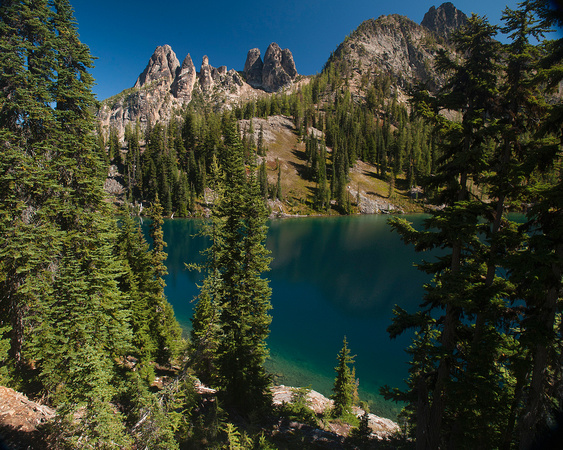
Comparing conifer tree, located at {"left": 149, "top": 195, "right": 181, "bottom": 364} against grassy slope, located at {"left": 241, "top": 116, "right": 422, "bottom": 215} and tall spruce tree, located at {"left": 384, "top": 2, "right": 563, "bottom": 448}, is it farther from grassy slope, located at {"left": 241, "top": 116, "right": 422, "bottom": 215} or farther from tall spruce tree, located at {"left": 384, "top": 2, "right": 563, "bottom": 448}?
grassy slope, located at {"left": 241, "top": 116, "right": 422, "bottom": 215}

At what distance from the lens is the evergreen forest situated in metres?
6.96

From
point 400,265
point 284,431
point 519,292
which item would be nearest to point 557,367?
point 519,292

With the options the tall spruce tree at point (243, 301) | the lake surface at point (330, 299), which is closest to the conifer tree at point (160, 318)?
the lake surface at point (330, 299)

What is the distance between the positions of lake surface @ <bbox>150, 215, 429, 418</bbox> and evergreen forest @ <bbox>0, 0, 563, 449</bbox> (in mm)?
5672

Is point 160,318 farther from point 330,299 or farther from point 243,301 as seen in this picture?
point 330,299

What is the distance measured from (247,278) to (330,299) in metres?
26.9

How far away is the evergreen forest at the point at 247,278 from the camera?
696 cm

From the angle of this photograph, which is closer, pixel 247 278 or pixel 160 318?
pixel 247 278

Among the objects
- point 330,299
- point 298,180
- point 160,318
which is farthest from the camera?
point 298,180

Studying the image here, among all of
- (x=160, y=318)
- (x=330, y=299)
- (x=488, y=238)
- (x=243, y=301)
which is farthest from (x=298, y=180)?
(x=488, y=238)

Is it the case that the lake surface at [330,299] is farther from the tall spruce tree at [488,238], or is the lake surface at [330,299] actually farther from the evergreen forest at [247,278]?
the tall spruce tree at [488,238]

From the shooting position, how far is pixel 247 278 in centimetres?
1361

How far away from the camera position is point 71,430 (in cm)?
779

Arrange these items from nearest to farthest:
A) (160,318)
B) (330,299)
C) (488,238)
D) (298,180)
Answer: (488,238) < (160,318) < (330,299) < (298,180)
